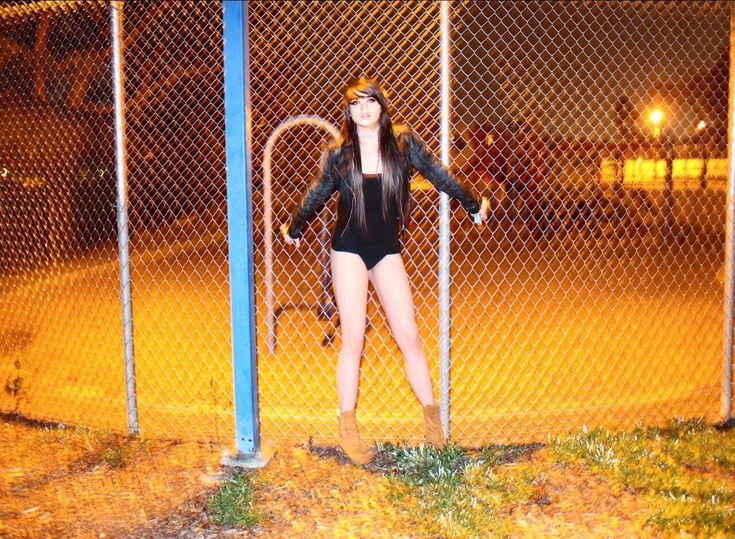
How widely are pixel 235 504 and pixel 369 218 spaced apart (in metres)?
1.49

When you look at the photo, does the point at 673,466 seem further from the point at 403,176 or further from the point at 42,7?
the point at 42,7

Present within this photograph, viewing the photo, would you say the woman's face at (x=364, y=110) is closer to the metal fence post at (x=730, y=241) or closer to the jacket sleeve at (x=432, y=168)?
the jacket sleeve at (x=432, y=168)

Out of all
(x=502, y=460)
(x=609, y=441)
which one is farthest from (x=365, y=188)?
(x=609, y=441)

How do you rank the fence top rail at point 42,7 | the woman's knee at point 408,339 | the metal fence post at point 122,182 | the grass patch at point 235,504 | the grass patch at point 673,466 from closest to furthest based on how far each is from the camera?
the grass patch at point 673,466
the grass patch at point 235,504
the woman's knee at point 408,339
the metal fence post at point 122,182
the fence top rail at point 42,7

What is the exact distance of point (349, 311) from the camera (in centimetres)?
363

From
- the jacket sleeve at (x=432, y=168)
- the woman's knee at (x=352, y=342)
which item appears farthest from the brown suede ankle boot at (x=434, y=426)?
the jacket sleeve at (x=432, y=168)

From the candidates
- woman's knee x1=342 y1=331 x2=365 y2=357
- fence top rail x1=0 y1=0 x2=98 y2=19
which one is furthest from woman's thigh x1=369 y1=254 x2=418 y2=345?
fence top rail x1=0 y1=0 x2=98 y2=19

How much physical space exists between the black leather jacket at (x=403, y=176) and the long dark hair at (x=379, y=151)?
0.03m

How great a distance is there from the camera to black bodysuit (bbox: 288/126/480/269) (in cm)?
350

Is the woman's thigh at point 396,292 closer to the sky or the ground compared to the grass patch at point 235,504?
closer to the sky

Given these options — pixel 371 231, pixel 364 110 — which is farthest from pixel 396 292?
pixel 364 110

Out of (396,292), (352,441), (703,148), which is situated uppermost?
(703,148)

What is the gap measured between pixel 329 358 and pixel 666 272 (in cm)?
568

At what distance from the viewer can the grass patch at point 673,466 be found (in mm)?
3041
